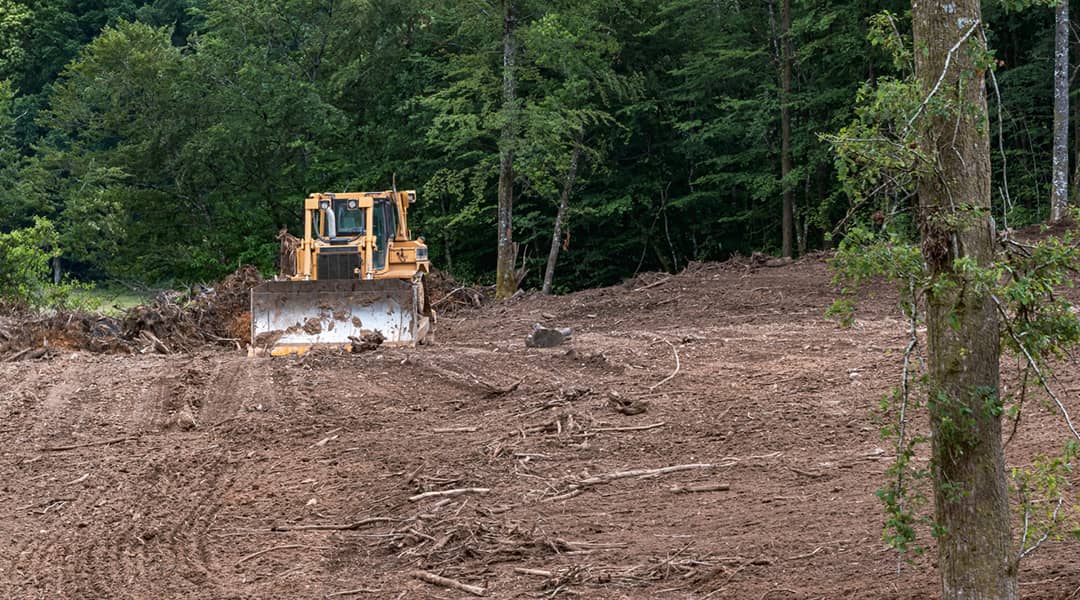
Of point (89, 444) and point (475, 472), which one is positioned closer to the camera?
point (475, 472)

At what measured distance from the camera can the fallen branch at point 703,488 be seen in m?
7.90

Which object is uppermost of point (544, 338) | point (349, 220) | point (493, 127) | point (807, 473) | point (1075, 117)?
point (1075, 117)

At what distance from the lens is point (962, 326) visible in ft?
14.6

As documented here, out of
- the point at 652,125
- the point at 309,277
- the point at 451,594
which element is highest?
the point at 652,125

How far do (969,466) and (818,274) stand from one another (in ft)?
50.2

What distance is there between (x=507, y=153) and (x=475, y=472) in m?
17.2

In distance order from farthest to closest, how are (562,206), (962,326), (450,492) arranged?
(562,206) < (450,492) < (962,326)

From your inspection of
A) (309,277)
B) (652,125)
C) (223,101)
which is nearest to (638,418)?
(309,277)

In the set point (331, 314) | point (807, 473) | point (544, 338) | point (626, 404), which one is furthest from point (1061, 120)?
point (807, 473)

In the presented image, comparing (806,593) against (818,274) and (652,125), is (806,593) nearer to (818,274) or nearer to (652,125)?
(818,274)

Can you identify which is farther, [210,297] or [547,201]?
[547,201]

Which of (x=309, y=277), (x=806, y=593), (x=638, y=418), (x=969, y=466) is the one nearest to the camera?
(x=969, y=466)

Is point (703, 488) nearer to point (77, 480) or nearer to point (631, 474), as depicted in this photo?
point (631, 474)

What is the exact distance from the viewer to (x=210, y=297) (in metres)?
21.0
